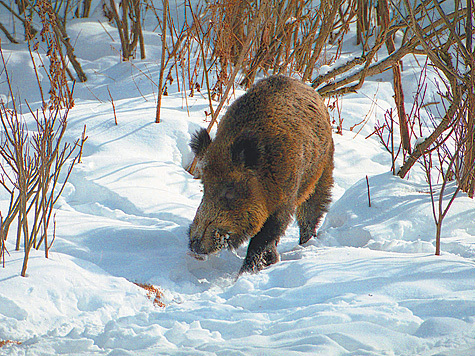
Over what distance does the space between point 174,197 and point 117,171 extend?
721mm

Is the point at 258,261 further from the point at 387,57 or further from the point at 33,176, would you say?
the point at 387,57

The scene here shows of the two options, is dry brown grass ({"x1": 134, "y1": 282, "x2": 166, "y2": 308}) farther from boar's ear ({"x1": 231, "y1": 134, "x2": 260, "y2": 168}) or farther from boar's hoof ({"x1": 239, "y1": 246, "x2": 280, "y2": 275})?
boar's ear ({"x1": 231, "y1": 134, "x2": 260, "y2": 168})

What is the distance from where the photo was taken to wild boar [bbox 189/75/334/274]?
11.2ft

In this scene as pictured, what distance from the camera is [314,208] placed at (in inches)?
173

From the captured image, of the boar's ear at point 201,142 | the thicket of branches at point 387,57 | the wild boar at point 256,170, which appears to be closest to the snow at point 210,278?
the wild boar at point 256,170

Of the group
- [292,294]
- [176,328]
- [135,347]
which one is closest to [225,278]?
[292,294]

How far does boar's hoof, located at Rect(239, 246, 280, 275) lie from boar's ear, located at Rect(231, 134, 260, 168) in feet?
2.26

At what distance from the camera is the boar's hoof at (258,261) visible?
11.6 ft

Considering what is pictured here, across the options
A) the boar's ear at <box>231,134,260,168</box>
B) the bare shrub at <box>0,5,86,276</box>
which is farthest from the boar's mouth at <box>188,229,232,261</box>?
the bare shrub at <box>0,5,86,276</box>

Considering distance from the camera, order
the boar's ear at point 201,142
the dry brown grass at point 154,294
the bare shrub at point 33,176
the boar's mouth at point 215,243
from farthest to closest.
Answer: the boar's ear at point 201,142 < the boar's mouth at point 215,243 < the dry brown grass at point 154,294 < the bare shrub at point 33,176

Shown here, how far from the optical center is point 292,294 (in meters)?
2.84

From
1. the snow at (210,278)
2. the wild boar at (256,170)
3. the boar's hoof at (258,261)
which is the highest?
the wild boar at (256,170)

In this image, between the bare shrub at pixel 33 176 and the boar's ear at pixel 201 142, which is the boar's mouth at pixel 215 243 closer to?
the boar's ear at pixel 201 142

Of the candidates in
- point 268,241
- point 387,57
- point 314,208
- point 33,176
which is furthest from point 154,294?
point 387,57
